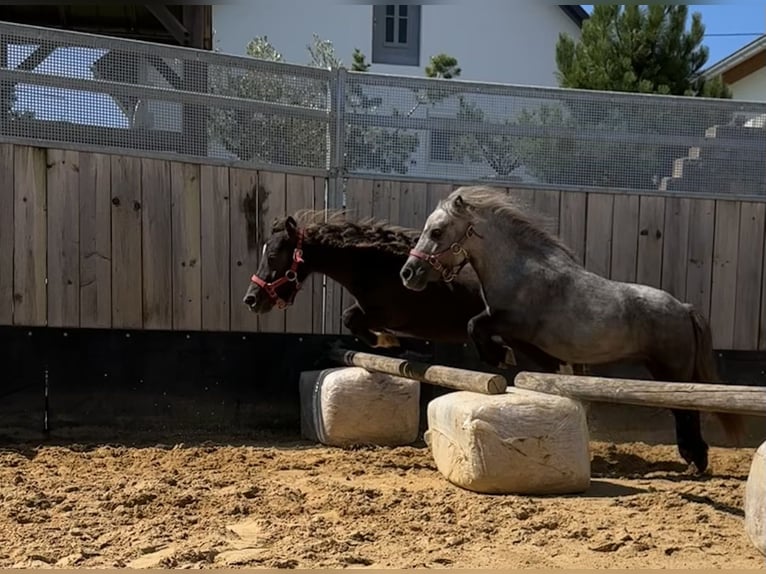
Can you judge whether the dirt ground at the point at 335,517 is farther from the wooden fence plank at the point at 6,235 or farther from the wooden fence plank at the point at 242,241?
the wooden fence plank at the point at 242,241

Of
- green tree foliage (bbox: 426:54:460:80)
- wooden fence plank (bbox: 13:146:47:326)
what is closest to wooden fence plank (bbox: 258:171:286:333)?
wooden fence plank (bbox: 13:146:47:326)

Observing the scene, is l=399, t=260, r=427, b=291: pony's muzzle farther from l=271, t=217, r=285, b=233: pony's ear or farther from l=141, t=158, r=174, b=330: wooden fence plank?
l=141, t=158, r=174, b=330: wooden fence plank

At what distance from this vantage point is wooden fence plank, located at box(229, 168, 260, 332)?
18.6 feet

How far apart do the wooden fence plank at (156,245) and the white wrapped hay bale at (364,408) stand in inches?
51.7

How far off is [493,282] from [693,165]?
254 centimetres

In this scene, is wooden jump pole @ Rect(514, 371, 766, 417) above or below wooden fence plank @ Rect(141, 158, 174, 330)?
below

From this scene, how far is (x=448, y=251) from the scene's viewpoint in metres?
4.58

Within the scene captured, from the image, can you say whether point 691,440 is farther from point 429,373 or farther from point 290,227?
point 290,227

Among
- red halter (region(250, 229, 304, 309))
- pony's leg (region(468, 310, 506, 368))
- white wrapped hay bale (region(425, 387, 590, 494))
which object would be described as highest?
red halter (region(250, 229, 304, 309))

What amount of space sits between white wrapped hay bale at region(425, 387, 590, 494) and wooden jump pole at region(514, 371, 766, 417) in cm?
12

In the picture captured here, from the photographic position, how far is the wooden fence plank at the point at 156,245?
543 cm

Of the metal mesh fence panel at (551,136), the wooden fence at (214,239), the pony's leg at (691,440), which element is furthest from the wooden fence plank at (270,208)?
the pony's leg at (691,440)

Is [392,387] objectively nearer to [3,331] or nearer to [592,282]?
[592,282]

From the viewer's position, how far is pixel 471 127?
594cm
